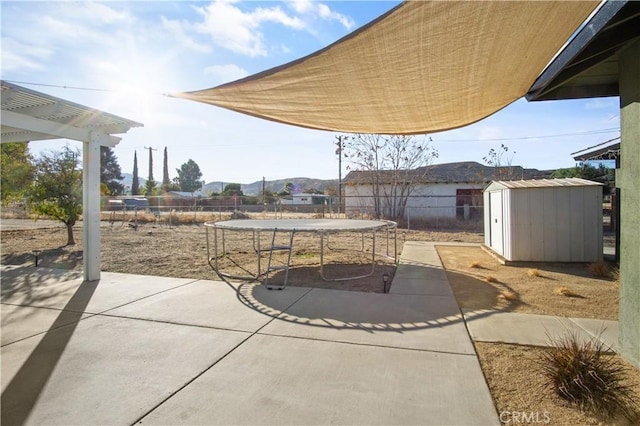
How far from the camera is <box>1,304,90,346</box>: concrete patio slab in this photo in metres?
3.31

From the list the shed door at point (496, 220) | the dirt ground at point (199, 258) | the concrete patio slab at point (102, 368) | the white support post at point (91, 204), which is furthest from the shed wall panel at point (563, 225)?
the white support post at point (91, 204)

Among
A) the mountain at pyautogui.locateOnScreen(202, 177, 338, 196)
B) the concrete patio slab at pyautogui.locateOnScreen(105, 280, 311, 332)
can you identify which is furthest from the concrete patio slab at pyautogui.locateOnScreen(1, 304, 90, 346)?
the mountain at pyautogui.locateOnScreen(202, 177, 338, 196)

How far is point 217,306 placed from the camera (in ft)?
13.5

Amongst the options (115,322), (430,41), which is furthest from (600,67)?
(115,322)

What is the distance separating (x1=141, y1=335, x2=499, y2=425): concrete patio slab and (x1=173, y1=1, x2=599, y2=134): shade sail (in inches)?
110

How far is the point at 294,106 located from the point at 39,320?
156 inches

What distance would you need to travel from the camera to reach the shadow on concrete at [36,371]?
2.10 meters

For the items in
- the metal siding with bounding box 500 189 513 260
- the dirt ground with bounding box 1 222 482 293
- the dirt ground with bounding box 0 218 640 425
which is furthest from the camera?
the metal siding with bounding box 500 189 513 260

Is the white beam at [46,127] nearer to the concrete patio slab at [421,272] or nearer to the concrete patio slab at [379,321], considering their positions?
the concrete patio slab at [379,321]

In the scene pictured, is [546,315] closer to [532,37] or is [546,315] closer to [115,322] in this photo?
[532,37]

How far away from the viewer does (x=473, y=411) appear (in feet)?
6.65

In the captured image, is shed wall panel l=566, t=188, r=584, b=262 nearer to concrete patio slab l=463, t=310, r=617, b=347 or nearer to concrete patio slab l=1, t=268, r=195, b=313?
concrete patio slab l=463, t=310, r=617, b=347

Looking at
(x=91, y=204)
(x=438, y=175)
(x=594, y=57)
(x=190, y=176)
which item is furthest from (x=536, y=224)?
(x=190, y=176)

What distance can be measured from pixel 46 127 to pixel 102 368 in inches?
163
